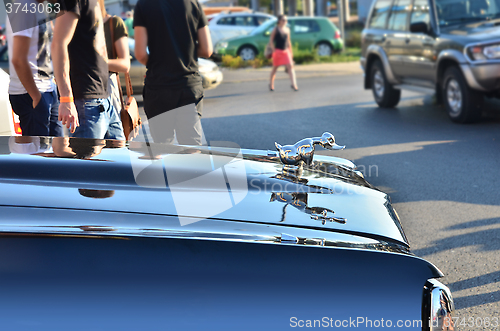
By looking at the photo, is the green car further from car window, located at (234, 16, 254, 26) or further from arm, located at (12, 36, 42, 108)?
arm, located at (12, 36, 42, 108)

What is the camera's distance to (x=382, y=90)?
9.71 meters

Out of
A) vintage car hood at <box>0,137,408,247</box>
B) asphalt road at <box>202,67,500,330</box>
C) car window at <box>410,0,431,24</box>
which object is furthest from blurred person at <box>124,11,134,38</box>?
vintage car hood at <box>0,137,408,247</box>

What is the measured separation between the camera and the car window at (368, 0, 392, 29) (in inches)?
384

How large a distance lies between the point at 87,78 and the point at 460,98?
19.4 feet

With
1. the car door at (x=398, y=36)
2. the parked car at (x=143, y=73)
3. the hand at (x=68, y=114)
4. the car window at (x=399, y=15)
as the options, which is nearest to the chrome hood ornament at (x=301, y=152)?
the hand at (x=68, y=114)

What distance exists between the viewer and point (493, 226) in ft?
13.2

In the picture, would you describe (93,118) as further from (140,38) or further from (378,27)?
(378,27)

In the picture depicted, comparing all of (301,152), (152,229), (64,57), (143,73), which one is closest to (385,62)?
(143,73)

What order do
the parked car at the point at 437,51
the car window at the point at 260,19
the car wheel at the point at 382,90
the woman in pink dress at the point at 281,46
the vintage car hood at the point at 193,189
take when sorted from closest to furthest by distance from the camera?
the vintage car hood at the point at 193,189, the parked car at the point at 437,51, the car wheel at the point at 382,90, the woman in pink dress at the point at 281,46, the car window at the point at 260,19

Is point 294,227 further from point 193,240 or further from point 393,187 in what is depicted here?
point 393,187

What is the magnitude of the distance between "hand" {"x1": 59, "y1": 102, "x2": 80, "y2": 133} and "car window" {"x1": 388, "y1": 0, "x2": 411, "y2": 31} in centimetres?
708

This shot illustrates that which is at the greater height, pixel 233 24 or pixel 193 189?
pixel 193 189

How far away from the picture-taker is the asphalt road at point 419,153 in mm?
3504

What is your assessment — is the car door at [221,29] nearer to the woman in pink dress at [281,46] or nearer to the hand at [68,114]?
the woman in pink dress at [281,46]
